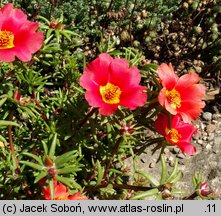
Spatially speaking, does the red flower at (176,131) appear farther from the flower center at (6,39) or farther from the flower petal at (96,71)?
the flower center at (6,39)

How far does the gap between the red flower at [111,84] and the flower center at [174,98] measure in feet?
0.47

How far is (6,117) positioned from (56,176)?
0.74 meters

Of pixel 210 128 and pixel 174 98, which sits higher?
pixel 210 128

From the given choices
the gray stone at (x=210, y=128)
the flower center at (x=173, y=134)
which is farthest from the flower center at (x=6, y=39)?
the gray stone at (x=210, y=128)

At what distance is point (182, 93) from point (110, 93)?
38 cm

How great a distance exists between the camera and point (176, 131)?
2.51 meters

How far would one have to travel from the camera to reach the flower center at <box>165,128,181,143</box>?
241 centimetres

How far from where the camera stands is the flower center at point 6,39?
249 centimetres

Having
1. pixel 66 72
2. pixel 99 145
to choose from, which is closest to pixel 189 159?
pixel 99 145

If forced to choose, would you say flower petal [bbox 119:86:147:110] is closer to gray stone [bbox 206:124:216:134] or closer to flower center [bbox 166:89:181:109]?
flower center [bbox 166:89:181:109]

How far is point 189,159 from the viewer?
3.60m

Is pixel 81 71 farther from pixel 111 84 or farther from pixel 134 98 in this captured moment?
pixel 134 98

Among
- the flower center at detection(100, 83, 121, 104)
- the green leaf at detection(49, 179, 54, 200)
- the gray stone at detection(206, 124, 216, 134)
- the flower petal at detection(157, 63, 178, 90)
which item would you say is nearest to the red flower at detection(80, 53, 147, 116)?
the flower center at detection(100, 83, 121, 104)

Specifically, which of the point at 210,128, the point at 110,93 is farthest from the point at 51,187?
the point at 210,128
